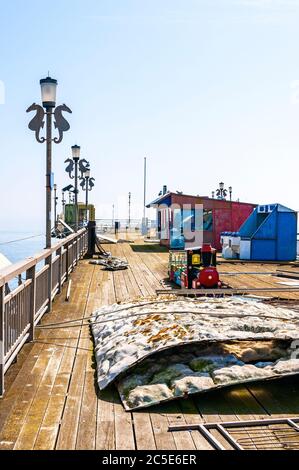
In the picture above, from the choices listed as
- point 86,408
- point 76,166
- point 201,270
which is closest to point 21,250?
point 76,166

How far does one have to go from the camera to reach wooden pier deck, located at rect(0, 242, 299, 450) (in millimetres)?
3295

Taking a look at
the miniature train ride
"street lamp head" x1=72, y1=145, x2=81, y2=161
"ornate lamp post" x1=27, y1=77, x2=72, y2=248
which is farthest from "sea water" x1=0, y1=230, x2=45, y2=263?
the miniature train ride

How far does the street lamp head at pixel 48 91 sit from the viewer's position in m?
7.89

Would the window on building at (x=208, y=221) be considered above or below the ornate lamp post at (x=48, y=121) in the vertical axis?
below

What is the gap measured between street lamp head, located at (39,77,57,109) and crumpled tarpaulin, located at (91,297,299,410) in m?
4.18

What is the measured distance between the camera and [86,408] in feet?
12.9

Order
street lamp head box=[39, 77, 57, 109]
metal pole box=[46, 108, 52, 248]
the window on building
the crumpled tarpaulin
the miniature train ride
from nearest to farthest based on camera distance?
1. the crumpled tarpaulin
2. street lamp head box=[39, 77, 57, 109]
3. metal pole box=[46, 108, 52, 248]
4. the miniature train ride
5. the window on building

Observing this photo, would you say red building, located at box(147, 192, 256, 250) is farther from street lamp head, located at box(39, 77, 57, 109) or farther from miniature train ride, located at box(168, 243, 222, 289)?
street lamp head, located at box(39, 77, 57, 109)

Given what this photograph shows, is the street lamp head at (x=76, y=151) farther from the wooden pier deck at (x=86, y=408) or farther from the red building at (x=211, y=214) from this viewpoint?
the wooden pier deck at (x=86, y=408)

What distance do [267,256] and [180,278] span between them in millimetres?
7969

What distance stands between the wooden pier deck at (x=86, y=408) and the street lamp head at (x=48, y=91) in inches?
162

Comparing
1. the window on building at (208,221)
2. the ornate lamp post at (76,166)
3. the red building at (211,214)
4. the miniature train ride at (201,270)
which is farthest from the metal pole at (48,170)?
the window on building at (208,221)

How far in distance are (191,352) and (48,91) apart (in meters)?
5.27
